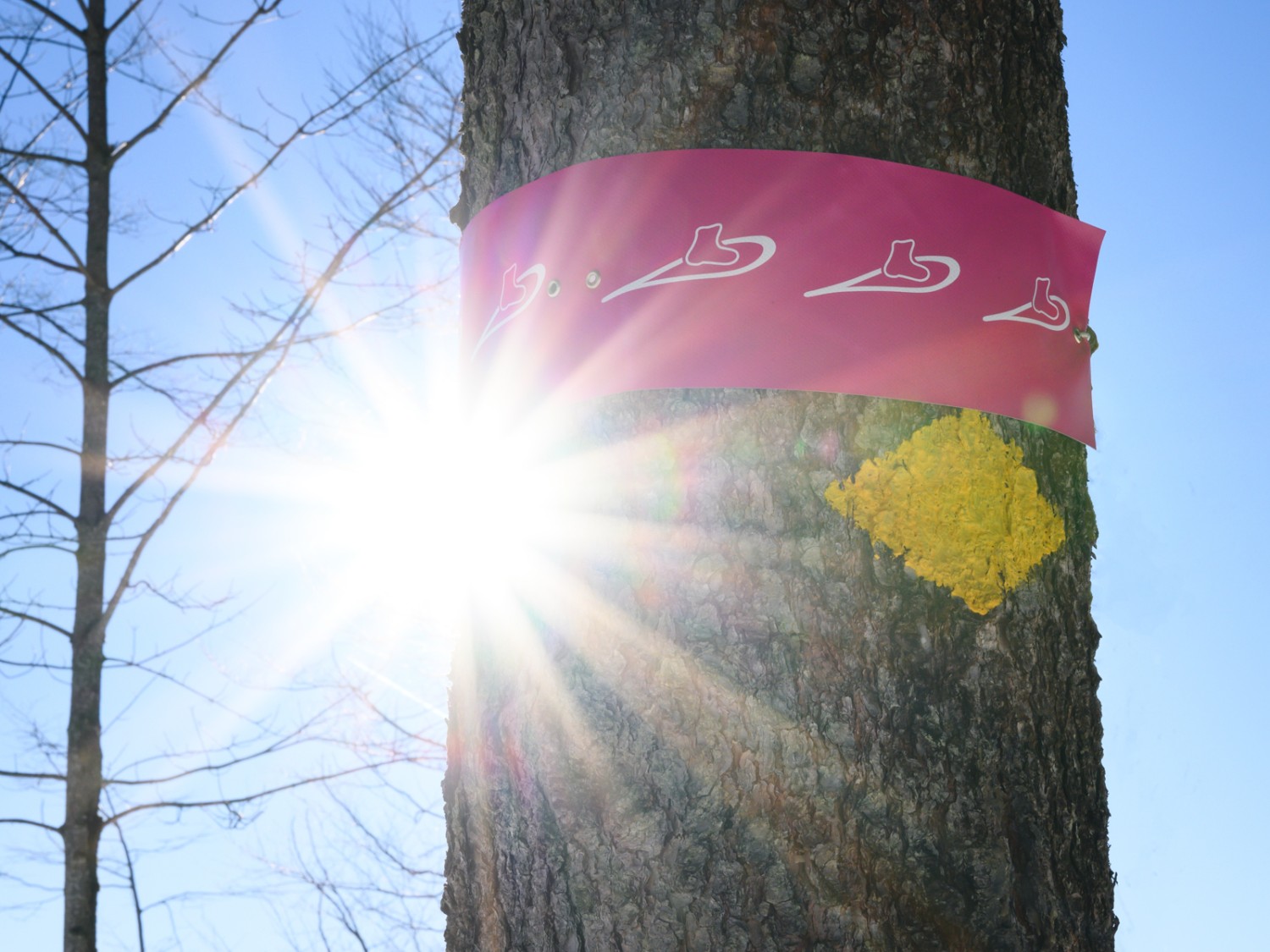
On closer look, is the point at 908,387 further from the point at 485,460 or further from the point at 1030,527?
the point at 485,460

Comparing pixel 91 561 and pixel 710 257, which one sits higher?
pixel 91 561

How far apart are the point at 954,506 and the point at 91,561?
414cm

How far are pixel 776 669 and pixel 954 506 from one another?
0.29 meters

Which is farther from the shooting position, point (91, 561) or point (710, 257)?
point (91, 561)

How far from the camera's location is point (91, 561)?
4391 millimetres

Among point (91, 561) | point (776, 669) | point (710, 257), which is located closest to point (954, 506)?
point (776, 669)

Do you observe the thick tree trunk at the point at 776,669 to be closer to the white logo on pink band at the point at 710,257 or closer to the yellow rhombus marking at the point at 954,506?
the yellow rhombus marking at the point at 954,506

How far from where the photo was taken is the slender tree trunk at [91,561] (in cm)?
413

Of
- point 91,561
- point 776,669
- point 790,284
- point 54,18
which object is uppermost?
point 54,18

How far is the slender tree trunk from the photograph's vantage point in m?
4.13

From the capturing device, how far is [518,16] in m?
1.46

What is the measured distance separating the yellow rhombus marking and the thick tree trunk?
19 millimetres

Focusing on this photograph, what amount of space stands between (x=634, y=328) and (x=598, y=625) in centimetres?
35

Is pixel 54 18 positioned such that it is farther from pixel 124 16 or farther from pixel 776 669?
pixel 776 669
